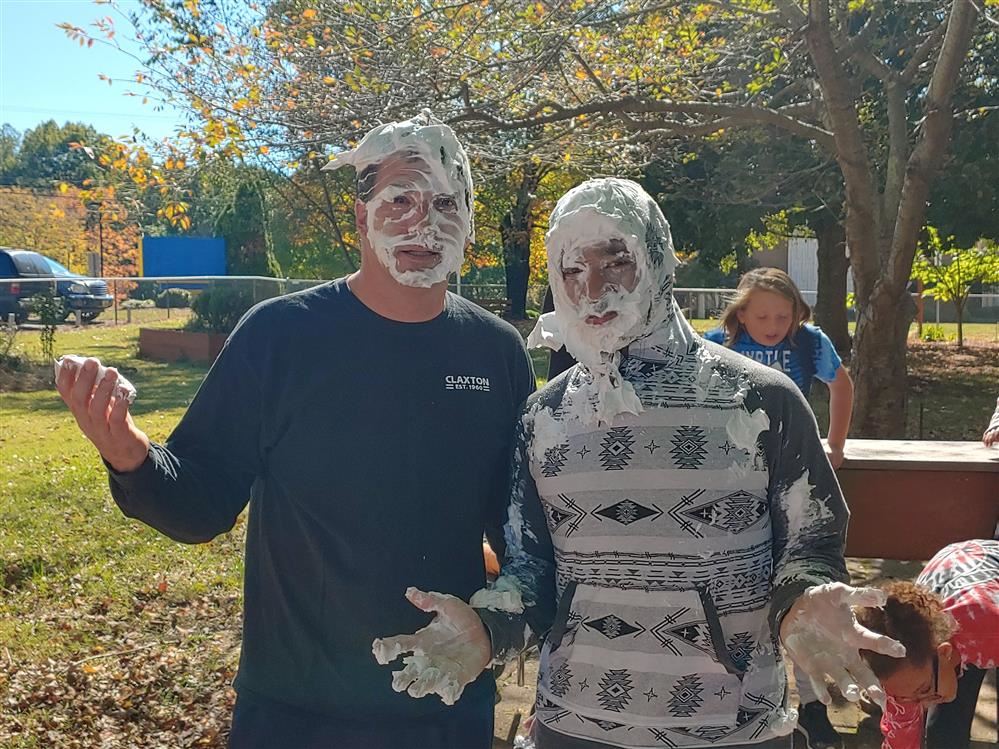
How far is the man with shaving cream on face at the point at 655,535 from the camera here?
168 centimetres

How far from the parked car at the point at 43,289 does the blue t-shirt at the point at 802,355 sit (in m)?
12.4

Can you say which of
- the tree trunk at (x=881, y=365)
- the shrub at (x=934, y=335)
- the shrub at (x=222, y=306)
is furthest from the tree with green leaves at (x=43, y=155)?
the tree trunk at (x=881, y=365)

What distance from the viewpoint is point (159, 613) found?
505 centimetres

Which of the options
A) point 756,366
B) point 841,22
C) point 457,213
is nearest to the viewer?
point 756,366

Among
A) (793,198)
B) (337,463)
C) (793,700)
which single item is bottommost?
(793,700)

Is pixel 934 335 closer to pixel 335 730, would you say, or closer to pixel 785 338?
pixel 785 338

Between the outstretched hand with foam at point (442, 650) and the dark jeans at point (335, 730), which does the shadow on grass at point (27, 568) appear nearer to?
the dark jeans at point (335, 730)

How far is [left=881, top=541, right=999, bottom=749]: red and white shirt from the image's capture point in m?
2.63

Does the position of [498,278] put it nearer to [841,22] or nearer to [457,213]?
[841,22]

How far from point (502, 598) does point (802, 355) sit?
267 cm

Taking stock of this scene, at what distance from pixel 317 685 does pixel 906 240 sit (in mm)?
5554

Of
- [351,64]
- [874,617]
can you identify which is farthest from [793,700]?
[351,64]

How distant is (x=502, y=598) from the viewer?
5.84 ft

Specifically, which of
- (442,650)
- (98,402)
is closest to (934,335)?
(442,650)
